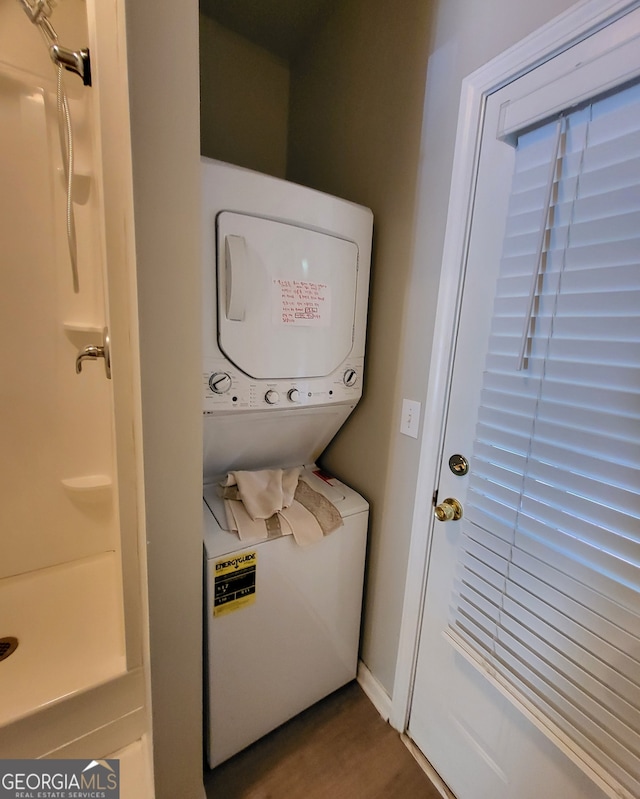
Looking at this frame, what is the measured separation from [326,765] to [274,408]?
1.26m

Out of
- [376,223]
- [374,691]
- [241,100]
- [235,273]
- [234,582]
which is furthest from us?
[241,100]

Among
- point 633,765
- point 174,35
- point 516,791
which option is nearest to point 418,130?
point 174,35

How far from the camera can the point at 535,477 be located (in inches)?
33.0

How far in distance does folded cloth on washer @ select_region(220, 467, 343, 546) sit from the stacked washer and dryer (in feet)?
0.11

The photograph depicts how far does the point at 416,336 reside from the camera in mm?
1164

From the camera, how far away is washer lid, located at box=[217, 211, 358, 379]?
38.9 inches

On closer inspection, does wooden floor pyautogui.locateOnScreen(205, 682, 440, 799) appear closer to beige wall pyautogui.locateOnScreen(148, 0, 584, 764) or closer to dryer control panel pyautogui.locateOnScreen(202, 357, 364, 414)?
beige wall pyautogui.locateOnScreen(148, 0, 584, 764)

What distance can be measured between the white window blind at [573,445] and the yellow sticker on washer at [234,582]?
69 cm

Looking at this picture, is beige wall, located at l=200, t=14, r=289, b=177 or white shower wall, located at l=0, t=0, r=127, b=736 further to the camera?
beige wall, located at l=200, t=14, r=289, b=177

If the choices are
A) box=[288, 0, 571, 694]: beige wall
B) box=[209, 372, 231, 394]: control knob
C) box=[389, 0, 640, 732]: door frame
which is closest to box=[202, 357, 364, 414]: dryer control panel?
box=[209, 372, 231, 394]: control knob

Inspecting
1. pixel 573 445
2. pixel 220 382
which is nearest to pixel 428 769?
pixel 573 445

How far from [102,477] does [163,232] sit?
3.91ft

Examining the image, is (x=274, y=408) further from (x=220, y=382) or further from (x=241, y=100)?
(x=241, y=100)

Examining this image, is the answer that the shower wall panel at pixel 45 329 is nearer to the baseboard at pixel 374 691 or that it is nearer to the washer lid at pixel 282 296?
the washer lid at pixel 282 296
